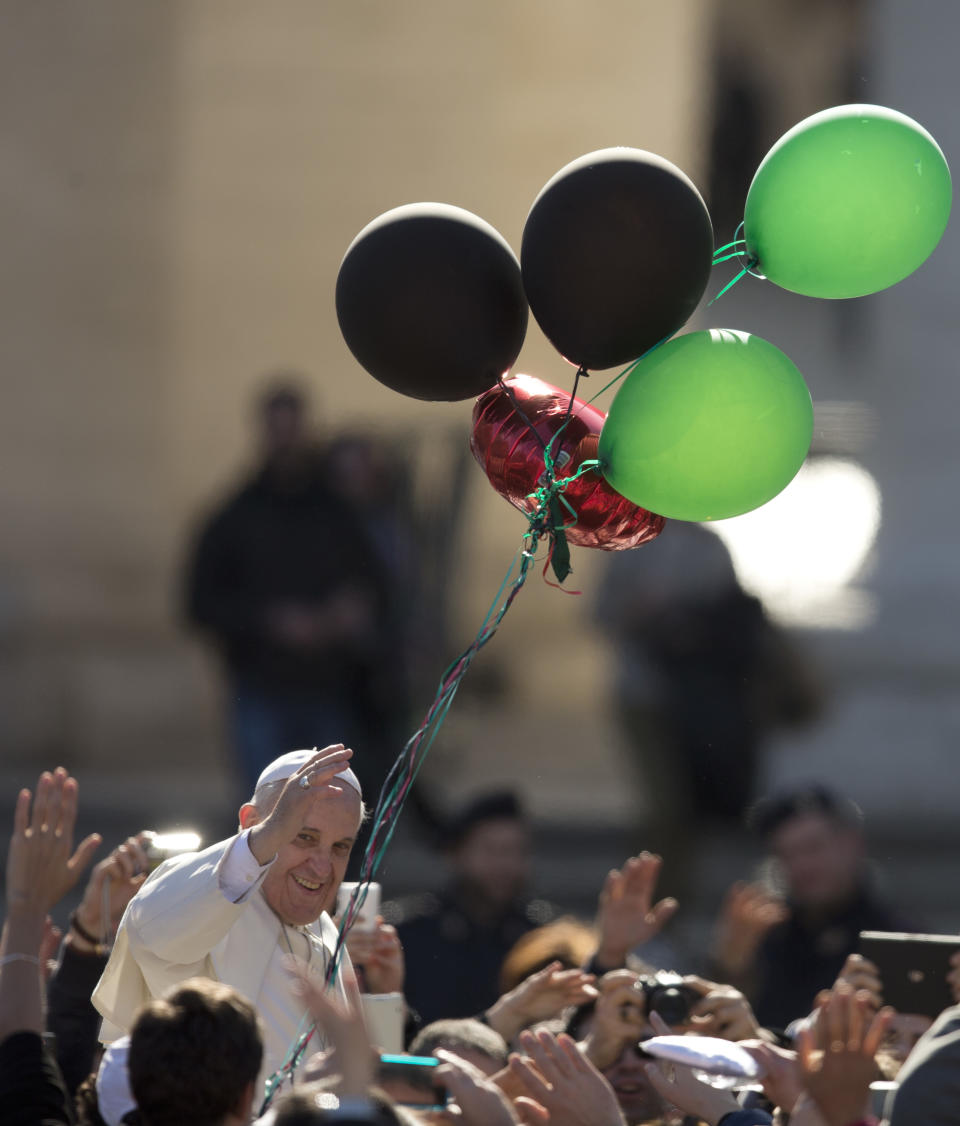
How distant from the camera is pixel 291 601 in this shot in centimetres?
638

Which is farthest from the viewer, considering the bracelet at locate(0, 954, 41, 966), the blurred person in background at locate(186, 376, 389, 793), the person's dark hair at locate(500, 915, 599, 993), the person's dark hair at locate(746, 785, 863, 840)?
the blurred person in background at locate(186, 376, 389, 793)

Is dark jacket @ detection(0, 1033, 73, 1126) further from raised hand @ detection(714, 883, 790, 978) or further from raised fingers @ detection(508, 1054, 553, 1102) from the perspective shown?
raised hand @ detection(714, 883, 790, 978)

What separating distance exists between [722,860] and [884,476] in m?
1.79

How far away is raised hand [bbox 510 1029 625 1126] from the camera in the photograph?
218 cm

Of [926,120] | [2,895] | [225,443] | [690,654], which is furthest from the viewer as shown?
[225,443]

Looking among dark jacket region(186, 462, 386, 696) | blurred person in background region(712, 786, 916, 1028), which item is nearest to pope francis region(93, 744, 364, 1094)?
blurred person in background region(712, 786, 916, 1028)

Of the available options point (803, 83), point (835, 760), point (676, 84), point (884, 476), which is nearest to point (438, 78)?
point (676, 84)

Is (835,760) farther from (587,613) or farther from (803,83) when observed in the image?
(803,83)

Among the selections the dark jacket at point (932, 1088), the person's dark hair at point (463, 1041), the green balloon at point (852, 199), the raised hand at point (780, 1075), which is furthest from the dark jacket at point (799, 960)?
the dark jacket at point (932, 1088)

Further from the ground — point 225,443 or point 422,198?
point 422,198

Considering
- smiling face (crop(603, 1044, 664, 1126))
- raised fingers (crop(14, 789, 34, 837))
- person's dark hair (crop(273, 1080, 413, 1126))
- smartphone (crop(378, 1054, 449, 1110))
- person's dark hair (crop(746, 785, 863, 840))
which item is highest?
raised fingers (crop(14, 789, 34, 837))

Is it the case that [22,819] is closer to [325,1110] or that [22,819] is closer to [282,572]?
[325,1110]

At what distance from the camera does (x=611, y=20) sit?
7.71 meters

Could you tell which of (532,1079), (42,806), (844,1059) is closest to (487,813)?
(42,806)
